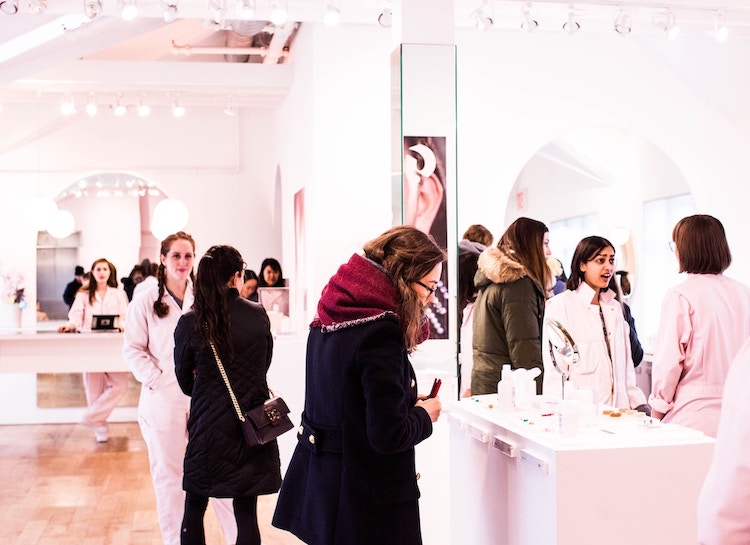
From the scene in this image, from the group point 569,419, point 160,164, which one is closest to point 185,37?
point 160,164

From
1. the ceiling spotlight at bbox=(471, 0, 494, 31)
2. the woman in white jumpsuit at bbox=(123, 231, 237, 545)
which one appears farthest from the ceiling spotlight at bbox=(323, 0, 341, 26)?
the woman in white jumpsuit at bbox=(123, 231, 237, 545)

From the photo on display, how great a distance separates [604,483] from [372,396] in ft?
2.37

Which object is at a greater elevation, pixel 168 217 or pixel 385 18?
pixel 385 18

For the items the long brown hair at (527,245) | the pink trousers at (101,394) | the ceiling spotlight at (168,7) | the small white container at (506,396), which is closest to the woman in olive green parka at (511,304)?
the long brown hair at (527,245)

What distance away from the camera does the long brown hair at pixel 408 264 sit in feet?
8.49

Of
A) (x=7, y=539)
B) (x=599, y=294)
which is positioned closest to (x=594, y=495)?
(x=599, y=294)

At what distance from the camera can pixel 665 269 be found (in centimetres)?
763

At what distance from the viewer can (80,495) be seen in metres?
6.09

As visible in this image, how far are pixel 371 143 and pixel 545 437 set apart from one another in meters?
4.33

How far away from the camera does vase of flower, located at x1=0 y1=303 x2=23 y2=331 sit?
1080 centimetres

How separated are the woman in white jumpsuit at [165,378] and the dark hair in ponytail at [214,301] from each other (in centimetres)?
69

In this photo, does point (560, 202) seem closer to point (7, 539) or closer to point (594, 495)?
point (7, 539)

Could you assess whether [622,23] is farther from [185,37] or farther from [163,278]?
[185,37]

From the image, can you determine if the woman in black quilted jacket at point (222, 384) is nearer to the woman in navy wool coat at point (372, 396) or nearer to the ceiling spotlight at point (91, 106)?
the woman in navy wool coat at point (372, 396)
